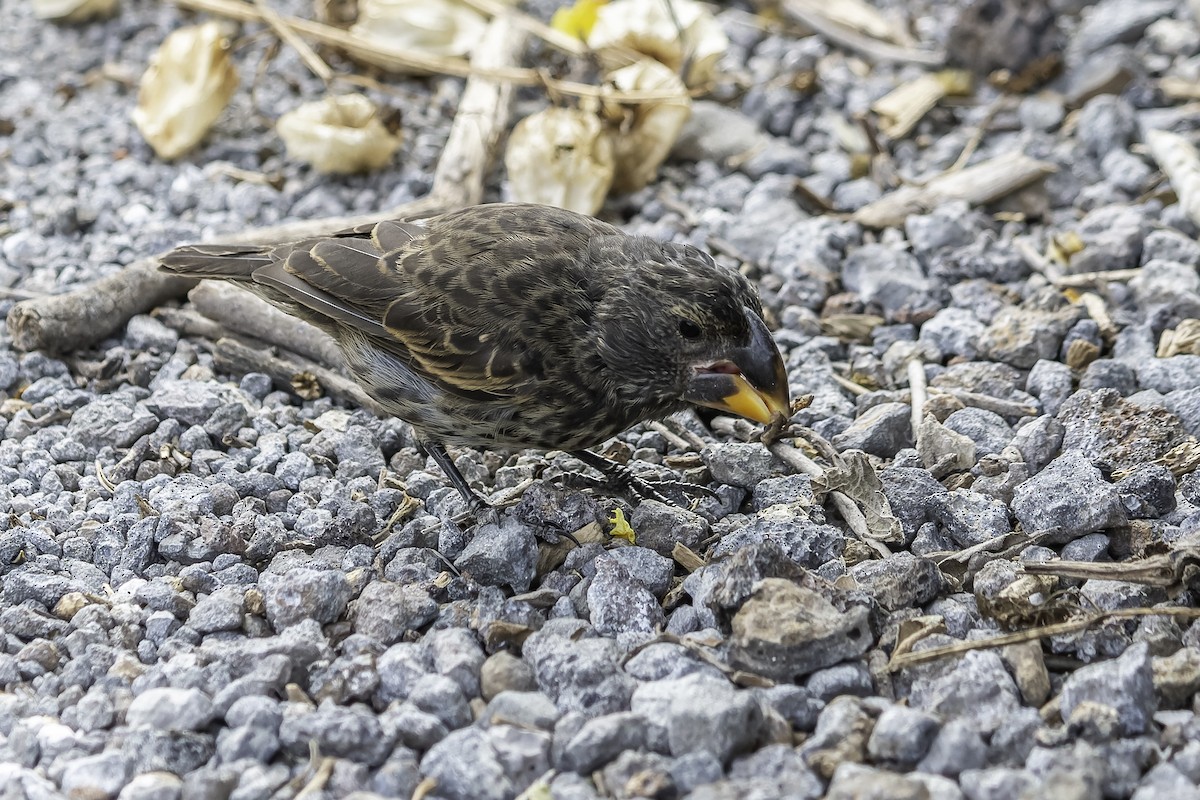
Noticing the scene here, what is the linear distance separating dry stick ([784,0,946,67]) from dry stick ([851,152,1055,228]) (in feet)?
3.97

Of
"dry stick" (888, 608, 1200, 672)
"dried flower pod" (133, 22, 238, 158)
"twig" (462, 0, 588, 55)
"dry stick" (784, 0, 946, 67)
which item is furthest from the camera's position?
"dry stick" (784, 0, 946, 67)

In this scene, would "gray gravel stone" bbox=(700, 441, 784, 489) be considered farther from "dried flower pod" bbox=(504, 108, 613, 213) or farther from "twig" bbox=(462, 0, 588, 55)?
"twig" bbox=(462, 0, 588, 55)

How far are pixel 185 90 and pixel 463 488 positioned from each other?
10.2 feet

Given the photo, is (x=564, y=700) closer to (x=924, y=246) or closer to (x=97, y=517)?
(x=97, y=517)

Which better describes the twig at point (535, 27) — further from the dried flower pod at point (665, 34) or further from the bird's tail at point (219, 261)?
the bird's tail at point (219, 261)

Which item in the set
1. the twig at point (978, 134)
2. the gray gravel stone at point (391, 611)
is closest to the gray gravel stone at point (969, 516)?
the gray gravel stone at point (391, 611)

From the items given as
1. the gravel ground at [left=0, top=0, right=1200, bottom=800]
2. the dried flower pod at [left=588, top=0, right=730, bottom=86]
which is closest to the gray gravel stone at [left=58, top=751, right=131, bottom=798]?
the gravel ground at [left=0, top=0, right=1200, bottom=800]

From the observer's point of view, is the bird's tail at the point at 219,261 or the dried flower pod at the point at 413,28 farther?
the dried flower pod at the point at 413,28

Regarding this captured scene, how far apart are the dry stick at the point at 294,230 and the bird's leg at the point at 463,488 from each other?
1.11m

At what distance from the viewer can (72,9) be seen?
22.6ft

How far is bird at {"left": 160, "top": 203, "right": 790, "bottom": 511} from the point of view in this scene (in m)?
3.55

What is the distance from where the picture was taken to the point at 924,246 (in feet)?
16.6

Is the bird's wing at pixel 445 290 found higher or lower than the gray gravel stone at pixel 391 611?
higher

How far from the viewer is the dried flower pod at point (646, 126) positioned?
5.55m
